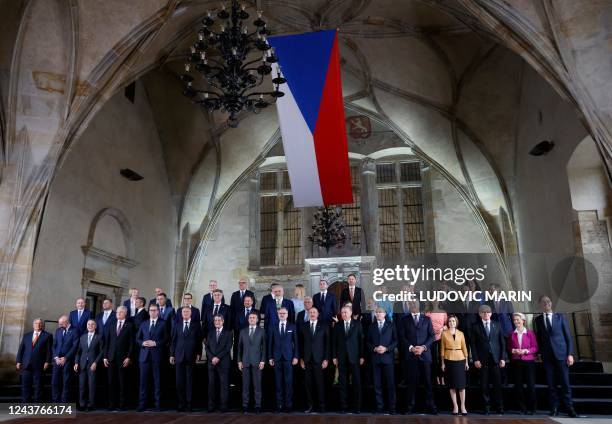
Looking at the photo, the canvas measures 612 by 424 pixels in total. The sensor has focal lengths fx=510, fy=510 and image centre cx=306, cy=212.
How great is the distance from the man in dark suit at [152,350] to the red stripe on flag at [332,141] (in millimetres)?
3566

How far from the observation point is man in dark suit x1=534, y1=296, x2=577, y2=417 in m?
6.19

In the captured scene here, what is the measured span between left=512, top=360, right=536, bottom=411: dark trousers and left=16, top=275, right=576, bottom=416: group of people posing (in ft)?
0.04

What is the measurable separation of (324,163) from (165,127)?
280 inches

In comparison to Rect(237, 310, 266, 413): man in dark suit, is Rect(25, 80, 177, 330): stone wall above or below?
above

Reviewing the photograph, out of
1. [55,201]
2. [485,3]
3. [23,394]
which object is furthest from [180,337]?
[485,3]

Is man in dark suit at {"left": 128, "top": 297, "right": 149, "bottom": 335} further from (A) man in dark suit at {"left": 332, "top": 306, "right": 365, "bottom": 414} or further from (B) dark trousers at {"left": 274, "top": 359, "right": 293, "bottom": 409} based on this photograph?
(A) man in dark suit at {"left": 332, "top": 306, "right": 365, "bottom": 414}

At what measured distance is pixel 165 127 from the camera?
14.2 m

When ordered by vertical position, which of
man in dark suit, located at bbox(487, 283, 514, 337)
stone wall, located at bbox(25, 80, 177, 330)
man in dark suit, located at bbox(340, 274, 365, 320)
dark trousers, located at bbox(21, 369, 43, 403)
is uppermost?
stone wall, located at bbox(25, 80, 177, 330)

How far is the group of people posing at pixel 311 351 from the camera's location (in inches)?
251

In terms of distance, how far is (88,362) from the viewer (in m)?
6.93

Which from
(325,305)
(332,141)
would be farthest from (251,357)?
(332,141)

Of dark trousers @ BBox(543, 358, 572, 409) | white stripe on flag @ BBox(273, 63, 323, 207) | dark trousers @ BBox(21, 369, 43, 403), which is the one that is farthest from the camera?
white stripe on flag @ BBox(273, 63, 323, 207)

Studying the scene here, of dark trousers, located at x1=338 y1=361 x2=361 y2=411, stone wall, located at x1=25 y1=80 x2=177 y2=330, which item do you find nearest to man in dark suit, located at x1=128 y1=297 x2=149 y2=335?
stone wall, located at x1=25 y1=80 x2=177 y2=330

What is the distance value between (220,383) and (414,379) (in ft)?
8.12
